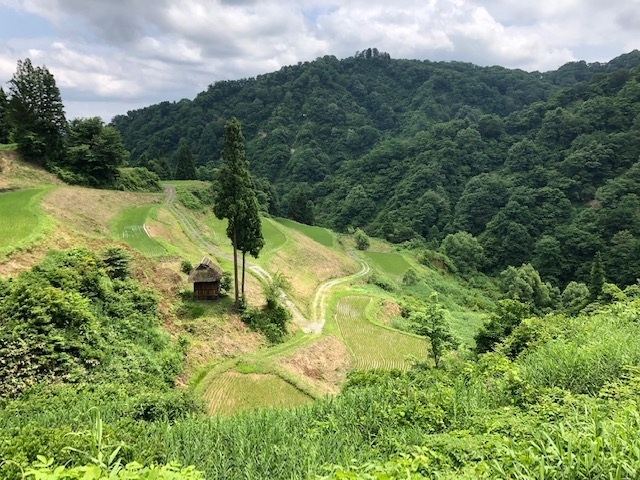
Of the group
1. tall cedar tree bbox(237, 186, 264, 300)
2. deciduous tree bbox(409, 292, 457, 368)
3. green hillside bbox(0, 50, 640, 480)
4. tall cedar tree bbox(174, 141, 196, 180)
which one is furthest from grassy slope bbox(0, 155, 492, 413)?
tall cedar tree bbox(174, 141, 196, 180)

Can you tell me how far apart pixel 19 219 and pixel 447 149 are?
8788 cm

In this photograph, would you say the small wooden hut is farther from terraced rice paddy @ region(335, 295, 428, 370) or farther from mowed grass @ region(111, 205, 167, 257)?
terraced rice paddy @ region(335, 295, 428, 370)

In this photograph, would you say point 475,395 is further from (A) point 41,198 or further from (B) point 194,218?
A: (B) point 194,218

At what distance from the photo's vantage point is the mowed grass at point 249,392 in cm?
1580

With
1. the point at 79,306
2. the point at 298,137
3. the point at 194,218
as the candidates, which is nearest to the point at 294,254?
the point at 194,218

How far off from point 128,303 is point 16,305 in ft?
17.3

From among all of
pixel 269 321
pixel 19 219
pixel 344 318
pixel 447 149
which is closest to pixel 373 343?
pixel 344 318

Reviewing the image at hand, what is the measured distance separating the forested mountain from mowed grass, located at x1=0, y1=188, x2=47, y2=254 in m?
47.9

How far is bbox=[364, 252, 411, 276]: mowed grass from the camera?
182 feet

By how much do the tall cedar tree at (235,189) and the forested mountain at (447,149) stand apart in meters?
53.6

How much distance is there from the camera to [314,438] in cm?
669

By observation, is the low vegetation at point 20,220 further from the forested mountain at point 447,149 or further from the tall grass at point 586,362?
the forested mountain at point 447,149

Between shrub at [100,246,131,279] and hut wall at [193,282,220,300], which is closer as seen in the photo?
shrub at [100,246,131,279]

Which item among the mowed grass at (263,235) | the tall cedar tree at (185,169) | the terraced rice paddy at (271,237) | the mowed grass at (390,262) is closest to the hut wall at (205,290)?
the mowed grass at (263,235)
